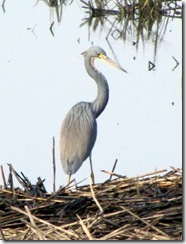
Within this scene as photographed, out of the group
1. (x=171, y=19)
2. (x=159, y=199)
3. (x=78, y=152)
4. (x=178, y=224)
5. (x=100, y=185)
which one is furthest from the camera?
(x=171, y=19)

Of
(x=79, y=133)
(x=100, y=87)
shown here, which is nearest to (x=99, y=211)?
(x=79, y=133)

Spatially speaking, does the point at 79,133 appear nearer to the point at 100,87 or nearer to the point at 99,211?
the point at 100,87

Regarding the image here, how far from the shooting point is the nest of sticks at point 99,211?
3523 mm

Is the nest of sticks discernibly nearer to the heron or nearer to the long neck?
the heron

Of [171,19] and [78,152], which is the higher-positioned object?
[171,19]

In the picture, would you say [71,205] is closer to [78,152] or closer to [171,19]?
[78,152]

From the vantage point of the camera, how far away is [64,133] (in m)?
6.59

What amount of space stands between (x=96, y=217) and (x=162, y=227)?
10.8 inches

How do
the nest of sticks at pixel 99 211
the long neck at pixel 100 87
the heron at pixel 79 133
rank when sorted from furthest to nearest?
1. the long neck at pixel 100 87
2. the heron at pixel 79 133
3. the nest of sticks at pixel 99 211

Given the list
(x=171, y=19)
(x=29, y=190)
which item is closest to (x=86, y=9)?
(x=171, y=19)

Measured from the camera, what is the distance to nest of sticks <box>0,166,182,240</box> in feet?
11.6

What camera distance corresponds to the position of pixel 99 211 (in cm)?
390

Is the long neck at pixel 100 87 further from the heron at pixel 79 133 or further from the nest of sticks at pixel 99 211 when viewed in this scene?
the nest of sticks at pixel 99 211

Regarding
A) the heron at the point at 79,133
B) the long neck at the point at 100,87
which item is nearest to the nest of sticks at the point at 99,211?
the heron at the point at 79,133
